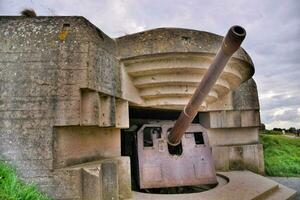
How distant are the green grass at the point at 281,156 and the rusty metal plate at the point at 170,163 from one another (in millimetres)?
2649

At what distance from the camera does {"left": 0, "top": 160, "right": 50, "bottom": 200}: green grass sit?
257 cm

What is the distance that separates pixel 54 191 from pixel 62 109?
3.06 ft

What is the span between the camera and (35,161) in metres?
2.97

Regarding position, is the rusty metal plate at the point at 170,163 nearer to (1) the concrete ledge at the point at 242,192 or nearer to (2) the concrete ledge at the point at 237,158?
(1) the concrete ledge at the point at 242,192

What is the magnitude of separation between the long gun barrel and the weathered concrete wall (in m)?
1.31

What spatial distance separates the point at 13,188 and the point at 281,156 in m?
6.32

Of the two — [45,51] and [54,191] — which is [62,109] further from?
[54,191]

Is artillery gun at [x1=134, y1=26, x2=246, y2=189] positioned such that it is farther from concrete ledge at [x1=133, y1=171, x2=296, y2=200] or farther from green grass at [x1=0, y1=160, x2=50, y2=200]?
green grass at [x1=0, y1=160, x2=50, y2=200]

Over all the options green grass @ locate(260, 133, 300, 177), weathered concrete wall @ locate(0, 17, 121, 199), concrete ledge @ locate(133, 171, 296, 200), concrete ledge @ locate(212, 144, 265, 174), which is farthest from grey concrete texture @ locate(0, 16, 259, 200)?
green grass @ locate(260, 133, 300, 177)

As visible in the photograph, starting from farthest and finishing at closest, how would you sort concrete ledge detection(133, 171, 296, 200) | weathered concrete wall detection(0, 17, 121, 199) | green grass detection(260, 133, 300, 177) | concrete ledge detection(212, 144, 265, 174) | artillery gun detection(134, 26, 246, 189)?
1. green grass detection(260, 133, 300, 177)
2. concrete ledge detection(212, 144, 265, 174)
3. artillery gun detection(134, 26, 246, 189)
4. concrete ledge detection(133, 171, 296, 200)
5. weathered concrete wall detection(0, 17, 121, 199)

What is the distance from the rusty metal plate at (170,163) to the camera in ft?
13.9

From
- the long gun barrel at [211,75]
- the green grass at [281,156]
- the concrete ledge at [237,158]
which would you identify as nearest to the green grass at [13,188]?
the long gun barrel at [211,75]

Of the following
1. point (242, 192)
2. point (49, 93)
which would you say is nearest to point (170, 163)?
point (242, 192)

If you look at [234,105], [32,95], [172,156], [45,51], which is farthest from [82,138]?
[234,105]
